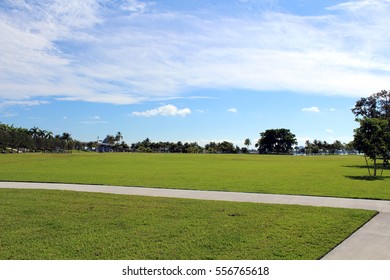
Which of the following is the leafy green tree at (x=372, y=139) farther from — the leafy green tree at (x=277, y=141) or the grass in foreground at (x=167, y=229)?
the leafy green tree at (x=277, y=141)

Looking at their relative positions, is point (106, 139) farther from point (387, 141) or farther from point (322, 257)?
point (322, 257)

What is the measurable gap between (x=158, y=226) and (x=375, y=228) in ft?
16.4

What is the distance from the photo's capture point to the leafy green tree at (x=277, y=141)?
401 feet

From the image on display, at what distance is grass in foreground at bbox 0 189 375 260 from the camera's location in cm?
637

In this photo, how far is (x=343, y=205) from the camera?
11133 mm

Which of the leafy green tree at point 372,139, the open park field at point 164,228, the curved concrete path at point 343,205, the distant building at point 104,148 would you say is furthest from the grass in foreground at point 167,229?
the distant building at point 104,148

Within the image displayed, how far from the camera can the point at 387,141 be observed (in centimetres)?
2305

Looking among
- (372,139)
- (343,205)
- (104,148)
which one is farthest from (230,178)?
(104,148)

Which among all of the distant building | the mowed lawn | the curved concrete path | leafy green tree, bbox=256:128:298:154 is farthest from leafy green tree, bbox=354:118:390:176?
the distant building

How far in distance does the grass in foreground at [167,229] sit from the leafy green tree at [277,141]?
115 metres

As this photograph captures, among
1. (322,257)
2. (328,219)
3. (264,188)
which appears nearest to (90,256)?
(322,257)

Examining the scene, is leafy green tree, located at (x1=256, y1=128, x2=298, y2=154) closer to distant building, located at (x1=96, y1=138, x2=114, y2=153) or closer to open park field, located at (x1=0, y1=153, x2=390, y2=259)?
distant building, located at (x1=96, y1=138, x2=114, y2=153)

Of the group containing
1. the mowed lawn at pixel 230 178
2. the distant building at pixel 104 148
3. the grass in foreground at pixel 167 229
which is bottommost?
the grass in foreground at pixel 167 229

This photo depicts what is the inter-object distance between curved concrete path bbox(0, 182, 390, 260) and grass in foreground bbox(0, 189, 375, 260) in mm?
277
